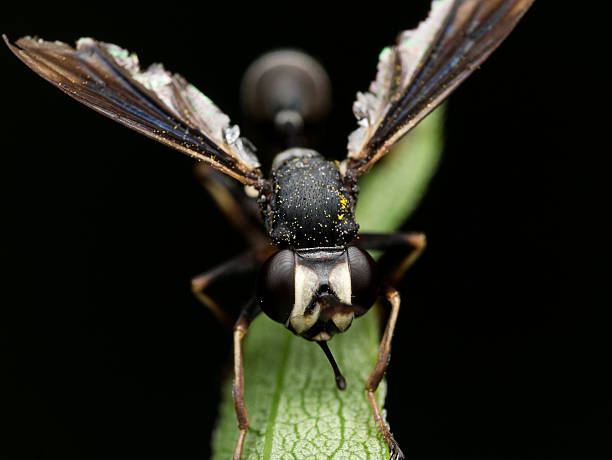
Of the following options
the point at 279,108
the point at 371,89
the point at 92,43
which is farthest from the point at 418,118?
the point at 279,108

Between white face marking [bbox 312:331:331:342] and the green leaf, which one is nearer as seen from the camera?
the green leaf

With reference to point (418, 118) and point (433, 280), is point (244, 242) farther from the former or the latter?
point (418, 118)

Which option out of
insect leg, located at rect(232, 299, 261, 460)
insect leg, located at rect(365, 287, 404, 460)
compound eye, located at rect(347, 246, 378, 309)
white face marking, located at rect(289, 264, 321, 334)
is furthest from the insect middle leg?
insect leg, located at rect(232, 299, 261, 460)

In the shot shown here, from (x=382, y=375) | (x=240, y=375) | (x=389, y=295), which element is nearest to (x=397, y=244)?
(x=389, y=295)

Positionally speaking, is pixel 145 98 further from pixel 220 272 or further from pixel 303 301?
pixel 303 301

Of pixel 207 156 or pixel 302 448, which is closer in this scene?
pixel 302 448

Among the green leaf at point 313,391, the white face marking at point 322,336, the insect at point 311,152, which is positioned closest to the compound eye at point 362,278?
the insect at point 311,152

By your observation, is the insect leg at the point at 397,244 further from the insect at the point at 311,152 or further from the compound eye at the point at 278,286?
the compound eye at the point at 278,286

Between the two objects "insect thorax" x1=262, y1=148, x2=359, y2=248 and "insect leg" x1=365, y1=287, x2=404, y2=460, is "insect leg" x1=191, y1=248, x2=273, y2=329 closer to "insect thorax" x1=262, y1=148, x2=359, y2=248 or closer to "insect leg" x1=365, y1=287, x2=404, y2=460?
"insect thorax" x1=262, y1=148, x2=359, y2=248
